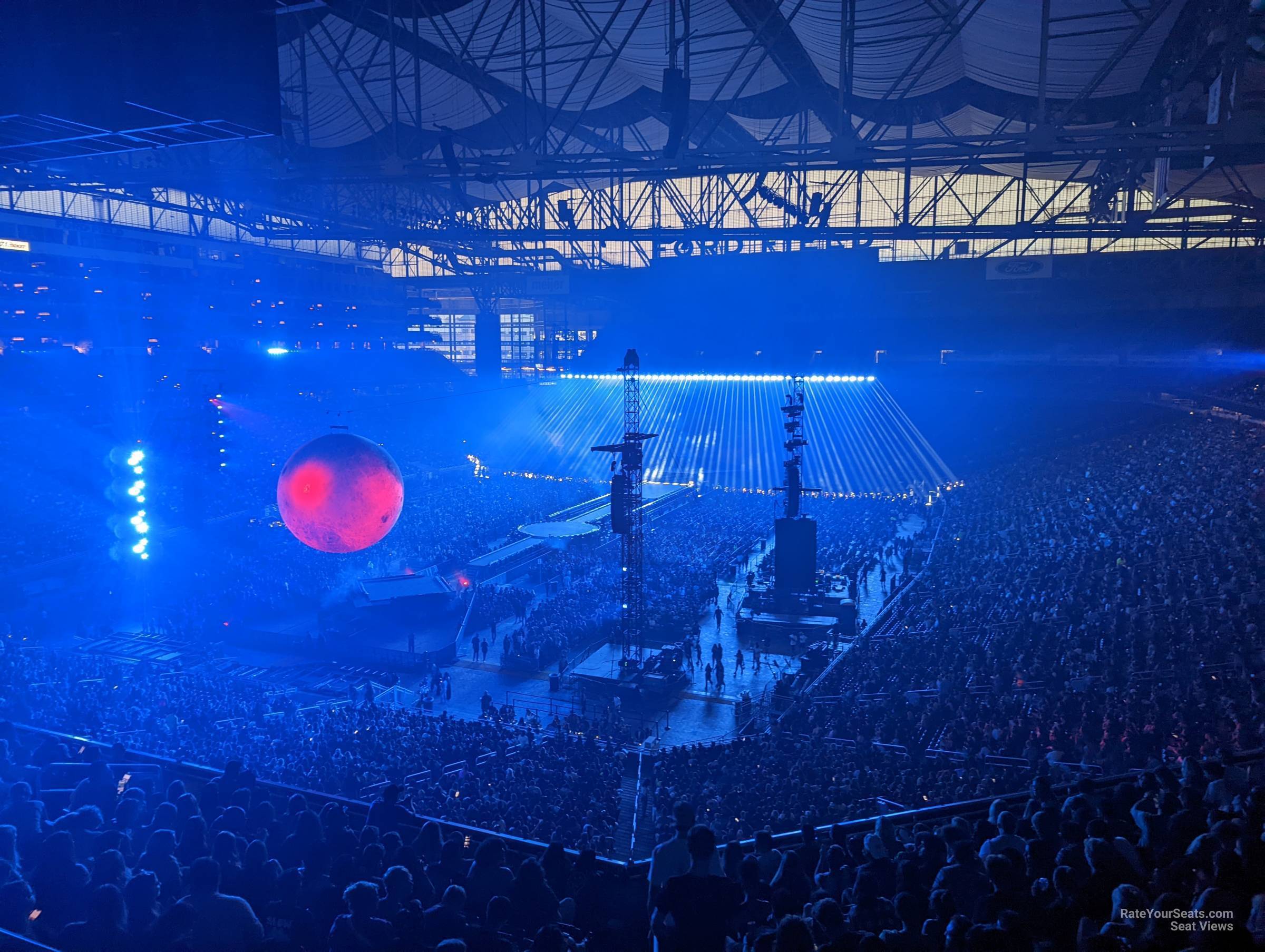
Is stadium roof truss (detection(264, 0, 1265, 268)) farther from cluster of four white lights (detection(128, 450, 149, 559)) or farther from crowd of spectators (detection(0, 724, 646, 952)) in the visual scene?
cluster of four white lights (detection(128, 450, 149, 559))

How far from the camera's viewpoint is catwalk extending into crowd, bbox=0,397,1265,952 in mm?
3336

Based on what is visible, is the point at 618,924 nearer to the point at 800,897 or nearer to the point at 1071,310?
the point at 800,897

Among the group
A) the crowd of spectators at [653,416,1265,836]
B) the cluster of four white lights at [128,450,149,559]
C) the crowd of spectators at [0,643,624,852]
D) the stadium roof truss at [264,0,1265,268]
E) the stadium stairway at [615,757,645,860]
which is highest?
the stadium roof truss at [264,0,1265,268]

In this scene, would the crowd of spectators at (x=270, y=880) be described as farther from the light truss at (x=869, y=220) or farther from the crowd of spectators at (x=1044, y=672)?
the light truss at (x=869, y=220)

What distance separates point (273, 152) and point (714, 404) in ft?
88.9

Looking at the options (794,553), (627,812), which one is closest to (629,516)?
(794,553)

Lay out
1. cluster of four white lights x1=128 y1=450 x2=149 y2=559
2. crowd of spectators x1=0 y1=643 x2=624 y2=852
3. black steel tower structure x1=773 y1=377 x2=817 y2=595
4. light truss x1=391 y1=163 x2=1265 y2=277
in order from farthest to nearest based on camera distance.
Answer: cluster of four white lights x1=128 y1=450 x2=149 y2=559, black steel tower structure x1=773 y1=377 x2=817 y2=595, light truss x1=391 y1=163 x2=1265 y2=277, crowd of spectators x1=0 y1=643 x2=624 y2=852

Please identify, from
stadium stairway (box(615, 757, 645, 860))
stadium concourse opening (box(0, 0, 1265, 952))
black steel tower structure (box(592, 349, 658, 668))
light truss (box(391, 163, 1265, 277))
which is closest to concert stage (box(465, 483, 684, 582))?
stadium concourse opening (box(0, 0, 1265, 952))

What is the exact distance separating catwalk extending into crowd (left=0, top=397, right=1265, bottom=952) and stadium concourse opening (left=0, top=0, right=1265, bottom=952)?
4cm

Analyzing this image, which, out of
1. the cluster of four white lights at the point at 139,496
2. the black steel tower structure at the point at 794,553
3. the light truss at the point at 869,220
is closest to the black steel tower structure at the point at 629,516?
the light truss at the point at 869,220

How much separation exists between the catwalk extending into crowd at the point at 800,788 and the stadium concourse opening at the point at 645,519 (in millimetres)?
43

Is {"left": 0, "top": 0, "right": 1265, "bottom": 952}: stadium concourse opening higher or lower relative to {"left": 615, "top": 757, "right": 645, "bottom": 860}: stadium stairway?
higher

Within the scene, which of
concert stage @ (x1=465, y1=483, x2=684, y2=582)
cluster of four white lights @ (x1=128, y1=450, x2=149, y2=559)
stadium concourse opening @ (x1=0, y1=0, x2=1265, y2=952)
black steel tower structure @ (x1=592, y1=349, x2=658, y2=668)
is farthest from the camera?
concert stage @ (x1=465, y1=483, x2=684, y2=582)

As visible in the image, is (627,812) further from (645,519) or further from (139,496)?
(645,519)
